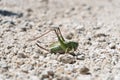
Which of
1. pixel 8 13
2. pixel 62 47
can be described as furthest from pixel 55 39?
pixel 8 13

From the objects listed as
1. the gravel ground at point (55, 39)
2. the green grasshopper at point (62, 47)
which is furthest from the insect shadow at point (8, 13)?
the green grasshopper at point (62, 47)

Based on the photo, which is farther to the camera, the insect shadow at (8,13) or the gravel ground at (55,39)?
the insect shadow at (8,13)

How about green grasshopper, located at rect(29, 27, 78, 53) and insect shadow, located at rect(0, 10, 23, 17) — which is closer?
green grasshopper, located at rect(29, 27, 78, 53)

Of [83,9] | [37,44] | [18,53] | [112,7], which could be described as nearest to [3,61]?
[18,53]

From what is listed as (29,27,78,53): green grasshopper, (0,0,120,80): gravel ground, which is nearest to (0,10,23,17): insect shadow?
(0,0,120,80): gravel ground

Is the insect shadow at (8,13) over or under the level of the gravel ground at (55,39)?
over

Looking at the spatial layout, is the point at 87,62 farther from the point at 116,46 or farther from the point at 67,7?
the point at 67,7

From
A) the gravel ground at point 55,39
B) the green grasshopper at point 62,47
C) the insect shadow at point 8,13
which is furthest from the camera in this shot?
the insect shadow at point 8,13

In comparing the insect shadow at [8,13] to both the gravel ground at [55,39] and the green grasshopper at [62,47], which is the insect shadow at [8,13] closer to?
the gravel ground at [55,39]

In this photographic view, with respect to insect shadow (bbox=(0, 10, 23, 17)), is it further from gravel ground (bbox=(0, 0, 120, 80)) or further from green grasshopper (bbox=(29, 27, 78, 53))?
green grasshopper (bbox=(29, 27, 78, 53))
